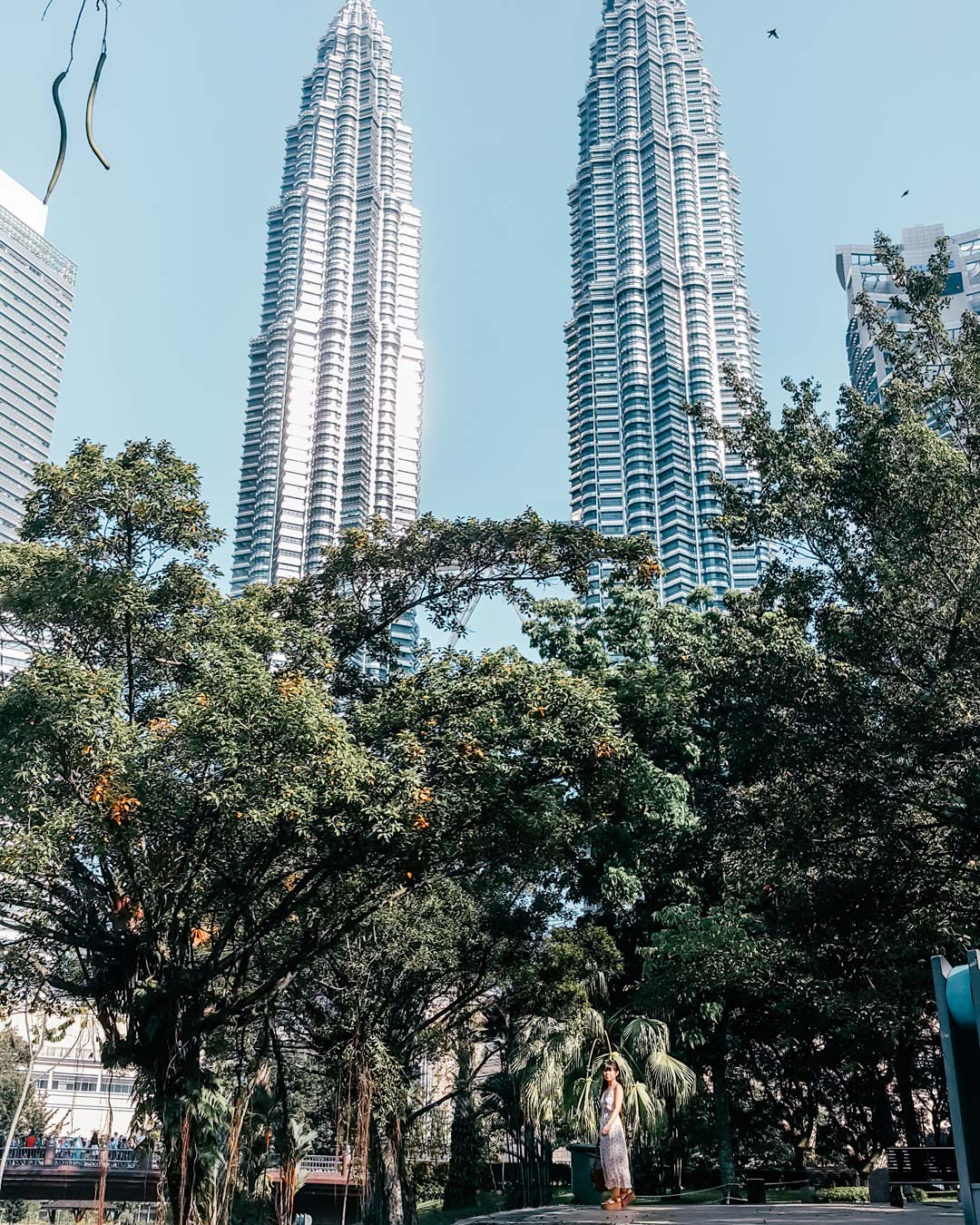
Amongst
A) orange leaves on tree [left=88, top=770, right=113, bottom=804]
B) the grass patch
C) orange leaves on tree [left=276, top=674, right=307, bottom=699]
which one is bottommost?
the grass patch

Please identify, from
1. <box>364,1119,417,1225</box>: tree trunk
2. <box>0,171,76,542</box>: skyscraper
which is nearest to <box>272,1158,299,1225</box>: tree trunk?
<box>364,1119,417,1225</box>: tree trunk

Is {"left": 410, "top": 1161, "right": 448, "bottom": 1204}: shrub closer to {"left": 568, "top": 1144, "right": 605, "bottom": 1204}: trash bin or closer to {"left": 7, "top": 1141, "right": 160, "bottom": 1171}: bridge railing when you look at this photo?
{"left": 7, "top": 1141, "right": 160, "bottom": 1171}: bridge railing

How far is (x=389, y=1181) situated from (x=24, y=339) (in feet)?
404

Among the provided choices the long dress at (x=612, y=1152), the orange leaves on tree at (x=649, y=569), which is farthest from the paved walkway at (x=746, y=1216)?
the orange leaves on tree at (x=649, y=569)

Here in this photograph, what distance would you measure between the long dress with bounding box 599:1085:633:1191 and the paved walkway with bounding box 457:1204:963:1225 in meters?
0.34

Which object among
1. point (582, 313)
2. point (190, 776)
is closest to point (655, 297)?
point (582, 313)

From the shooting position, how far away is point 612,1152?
39.1 feet

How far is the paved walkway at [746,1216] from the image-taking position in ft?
36.8

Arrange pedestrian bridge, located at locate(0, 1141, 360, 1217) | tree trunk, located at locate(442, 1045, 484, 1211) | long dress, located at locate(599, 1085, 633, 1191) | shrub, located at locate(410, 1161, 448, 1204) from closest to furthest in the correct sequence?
long dress, located at locate(599, 1085, 633, 1191), tree trunk, located at locate(442, 1045, 484, 1211), shrub, located at locate(410, 1161, 448, 1204), pedestrian bridge, located at locate(0, 1141, 360, 1217)

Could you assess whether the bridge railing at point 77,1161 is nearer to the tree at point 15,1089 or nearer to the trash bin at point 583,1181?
the tree at point 15,1089

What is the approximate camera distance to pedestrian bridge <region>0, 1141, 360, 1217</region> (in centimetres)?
3250

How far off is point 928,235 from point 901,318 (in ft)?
31.4

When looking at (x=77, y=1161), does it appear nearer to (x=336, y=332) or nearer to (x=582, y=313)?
(x=336, y=332)

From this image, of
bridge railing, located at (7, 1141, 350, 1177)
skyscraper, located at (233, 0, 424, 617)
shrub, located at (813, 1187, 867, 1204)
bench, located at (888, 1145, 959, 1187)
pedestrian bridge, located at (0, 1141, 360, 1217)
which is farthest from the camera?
skyscraper, located at (233, 0, 424, 617)
